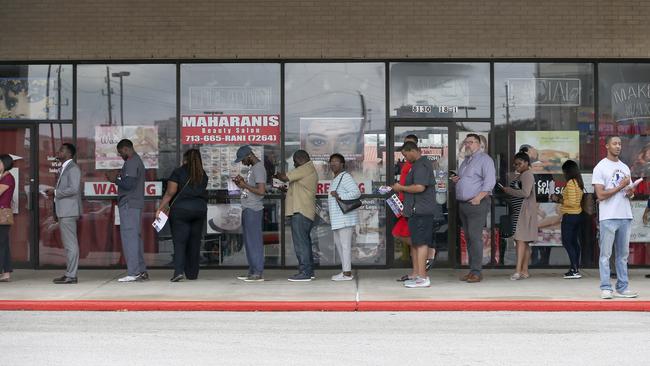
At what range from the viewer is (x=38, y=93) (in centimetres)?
1427

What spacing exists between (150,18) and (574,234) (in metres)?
7.08

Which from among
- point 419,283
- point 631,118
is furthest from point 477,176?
point 631,118

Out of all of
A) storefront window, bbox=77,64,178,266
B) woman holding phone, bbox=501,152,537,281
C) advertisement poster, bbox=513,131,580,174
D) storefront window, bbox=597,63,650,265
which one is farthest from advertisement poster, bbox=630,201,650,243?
storefront window, bbox=77,64,178,266

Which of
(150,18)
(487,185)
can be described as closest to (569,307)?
(487,185)

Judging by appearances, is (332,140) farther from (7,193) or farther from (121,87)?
(7,193)

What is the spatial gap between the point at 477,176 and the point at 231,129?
13.0 feet

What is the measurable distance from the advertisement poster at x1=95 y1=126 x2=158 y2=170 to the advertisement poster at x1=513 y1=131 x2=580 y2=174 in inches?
221

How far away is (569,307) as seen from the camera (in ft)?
35.3

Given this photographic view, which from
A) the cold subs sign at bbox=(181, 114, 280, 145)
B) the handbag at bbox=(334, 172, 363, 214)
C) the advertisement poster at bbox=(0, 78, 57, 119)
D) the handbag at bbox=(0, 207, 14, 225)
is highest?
the advertisement poster at bbox=(0, 78, 57, 119)

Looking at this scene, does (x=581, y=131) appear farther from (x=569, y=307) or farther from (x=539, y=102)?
(x=569, y=307)

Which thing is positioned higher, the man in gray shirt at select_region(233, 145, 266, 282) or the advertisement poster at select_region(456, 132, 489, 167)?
the advertisement poster at select_region(456, 132, 489, 167)

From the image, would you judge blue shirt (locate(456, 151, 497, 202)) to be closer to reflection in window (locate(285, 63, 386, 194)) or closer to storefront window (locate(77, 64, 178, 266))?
reflection in window (locate(285, 63, 386, 194))

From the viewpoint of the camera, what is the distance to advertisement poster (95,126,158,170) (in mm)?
14164

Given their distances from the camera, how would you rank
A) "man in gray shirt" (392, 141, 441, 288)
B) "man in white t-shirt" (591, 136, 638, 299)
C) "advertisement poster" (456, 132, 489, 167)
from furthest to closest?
"advertisement poster" (456, 132, 489, 167) < "man in gray shirt" (392, 141, 441, 288) < "man in white t-shirt" (591, 136, 638, 299)
